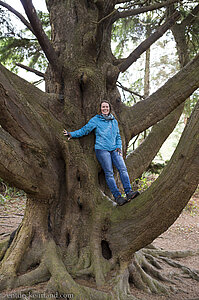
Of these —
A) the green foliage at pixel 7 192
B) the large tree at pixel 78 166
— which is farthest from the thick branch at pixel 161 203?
the green foliage at pixel 7 192

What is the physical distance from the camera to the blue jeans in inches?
144

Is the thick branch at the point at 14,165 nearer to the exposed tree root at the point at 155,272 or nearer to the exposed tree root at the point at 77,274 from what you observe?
the exposed tree root at the point at 77,274

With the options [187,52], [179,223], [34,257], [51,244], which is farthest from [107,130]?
[179,223]

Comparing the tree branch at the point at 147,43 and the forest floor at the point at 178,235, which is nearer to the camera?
the forest floor at the point at 178,235

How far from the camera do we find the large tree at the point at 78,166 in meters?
3.05

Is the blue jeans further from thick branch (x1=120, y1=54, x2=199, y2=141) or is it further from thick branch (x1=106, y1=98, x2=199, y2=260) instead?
thick branch (x1=120, y1=54, x2=199, y2=141)

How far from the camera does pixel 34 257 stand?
3664 millimetres

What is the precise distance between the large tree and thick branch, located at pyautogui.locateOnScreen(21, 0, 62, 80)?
1 cm

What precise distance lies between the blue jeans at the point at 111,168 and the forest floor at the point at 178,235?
54.9 inches

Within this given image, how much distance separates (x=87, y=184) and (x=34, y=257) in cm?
123

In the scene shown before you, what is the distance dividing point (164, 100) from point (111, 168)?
144cm

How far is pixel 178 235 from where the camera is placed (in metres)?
7.00

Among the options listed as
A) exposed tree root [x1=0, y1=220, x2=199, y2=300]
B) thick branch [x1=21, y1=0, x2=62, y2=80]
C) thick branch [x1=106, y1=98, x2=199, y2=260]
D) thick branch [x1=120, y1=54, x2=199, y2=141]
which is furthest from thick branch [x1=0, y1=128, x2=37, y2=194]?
thick branch [x1=120, y1=54, x2=199, y2=141]

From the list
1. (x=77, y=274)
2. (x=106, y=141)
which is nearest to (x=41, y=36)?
(x=106, y=141)
